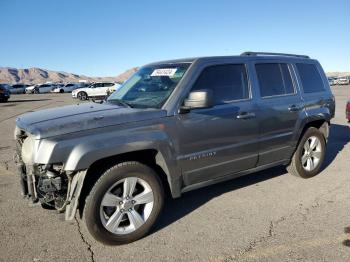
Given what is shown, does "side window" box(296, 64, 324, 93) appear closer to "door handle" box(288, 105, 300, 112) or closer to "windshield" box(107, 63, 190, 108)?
"door handle" box(288, 105, 300, 112)

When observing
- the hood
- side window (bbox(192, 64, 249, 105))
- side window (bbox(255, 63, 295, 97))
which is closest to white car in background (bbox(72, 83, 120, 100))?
side window (bbox(255, 63, 295, 97))

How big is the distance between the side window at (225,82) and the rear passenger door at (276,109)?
0.29 meters

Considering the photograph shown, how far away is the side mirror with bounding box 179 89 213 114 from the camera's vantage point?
12.7ft

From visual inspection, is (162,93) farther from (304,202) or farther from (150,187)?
(304,202)

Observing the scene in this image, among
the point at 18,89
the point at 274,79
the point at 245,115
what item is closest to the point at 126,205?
the point at 245,115

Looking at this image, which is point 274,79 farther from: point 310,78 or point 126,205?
point 126,205

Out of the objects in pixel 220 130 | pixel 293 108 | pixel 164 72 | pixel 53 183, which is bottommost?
pixel 53 183

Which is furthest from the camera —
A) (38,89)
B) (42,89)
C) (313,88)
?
(42,89)

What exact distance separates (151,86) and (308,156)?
117 inches

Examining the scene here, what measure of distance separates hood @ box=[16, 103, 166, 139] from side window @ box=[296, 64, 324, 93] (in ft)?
9.17

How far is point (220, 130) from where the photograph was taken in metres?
4.34

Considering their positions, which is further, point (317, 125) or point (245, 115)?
point (317, 125)

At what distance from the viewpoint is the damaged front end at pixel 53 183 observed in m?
3.39

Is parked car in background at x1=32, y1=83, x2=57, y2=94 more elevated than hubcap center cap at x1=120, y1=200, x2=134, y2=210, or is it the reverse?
hubcap center cap at x1=120, y1=200, x2=134, y2=210
